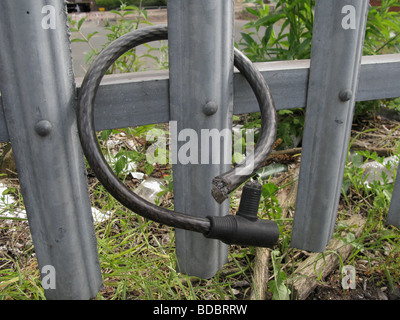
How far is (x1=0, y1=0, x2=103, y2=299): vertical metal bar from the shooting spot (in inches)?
34.3

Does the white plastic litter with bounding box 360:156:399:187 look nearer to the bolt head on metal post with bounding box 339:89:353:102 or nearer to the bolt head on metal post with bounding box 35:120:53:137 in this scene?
the bolt head on metal post with bounding box 339:89:353:102

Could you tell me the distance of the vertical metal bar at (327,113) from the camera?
1.12m

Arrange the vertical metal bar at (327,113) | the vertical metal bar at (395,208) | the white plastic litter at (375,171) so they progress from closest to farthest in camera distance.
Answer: the vertical metal bar at (327,113) → the vertical metal bar at (395,208) → the white plastic litter at (375,171)

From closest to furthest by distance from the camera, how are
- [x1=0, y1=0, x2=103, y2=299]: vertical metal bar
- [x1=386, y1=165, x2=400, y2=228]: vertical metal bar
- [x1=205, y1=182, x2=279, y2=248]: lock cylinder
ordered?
[x1=0, y1=0, x2=103, y2=299]: vertical metal bar < [x1=205, y1=182, x2=279, y2=248]: lock cylinder < [x1=386, y1=165, x2=400, y2=228]: vertical metal bar

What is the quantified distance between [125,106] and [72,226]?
37cm

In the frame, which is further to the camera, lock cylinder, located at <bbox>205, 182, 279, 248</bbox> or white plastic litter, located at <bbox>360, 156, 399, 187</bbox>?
white plastic litter, located at <bbox>360, 156, 399, 187</bbox>

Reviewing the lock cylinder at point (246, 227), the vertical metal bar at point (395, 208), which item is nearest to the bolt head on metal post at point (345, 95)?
the lock cylinder at point (246, 227)

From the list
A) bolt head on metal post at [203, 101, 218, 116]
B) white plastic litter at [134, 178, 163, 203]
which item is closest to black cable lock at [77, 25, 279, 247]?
bolt head on metal post at [203, 101, 218, 116]

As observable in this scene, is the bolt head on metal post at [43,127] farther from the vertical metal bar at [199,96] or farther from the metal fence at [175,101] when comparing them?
the vertical metal bar at [199,96]

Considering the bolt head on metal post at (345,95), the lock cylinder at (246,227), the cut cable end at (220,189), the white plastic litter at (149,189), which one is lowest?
the white plastic litter at (149,189)

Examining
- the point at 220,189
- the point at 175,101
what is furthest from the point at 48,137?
the point at 220,189
